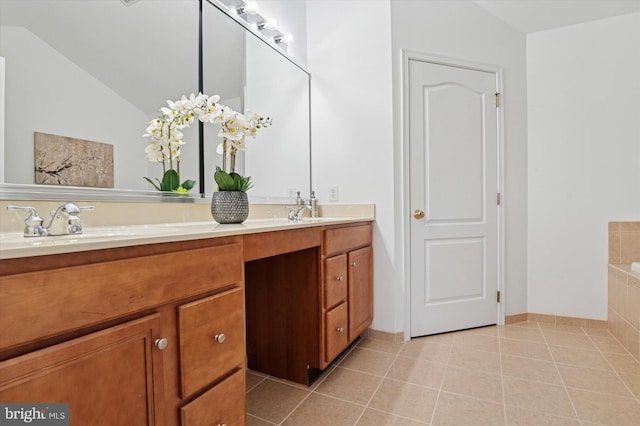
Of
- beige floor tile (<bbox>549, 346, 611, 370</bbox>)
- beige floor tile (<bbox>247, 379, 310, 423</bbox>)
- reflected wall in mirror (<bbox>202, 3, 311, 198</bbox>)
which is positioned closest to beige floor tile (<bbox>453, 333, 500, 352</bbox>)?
beige floor tile (<bbox>549, 346, 611, 370</bbox>)

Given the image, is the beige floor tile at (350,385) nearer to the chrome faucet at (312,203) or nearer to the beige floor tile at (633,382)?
the chrome faucet at (312,203)

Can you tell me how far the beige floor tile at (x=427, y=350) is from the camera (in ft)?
6.58

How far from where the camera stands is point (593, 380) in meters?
1.70

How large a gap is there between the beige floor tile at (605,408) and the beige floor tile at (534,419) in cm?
8

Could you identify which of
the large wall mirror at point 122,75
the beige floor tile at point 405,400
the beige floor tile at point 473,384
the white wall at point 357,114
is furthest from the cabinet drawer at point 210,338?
the white wall at point 357,114

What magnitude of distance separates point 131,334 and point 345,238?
128 centimetres

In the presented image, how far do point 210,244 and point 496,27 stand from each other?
8.97 feet

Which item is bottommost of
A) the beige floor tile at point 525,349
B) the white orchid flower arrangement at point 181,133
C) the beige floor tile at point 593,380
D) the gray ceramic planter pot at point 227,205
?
the beige floor tile at point 525,349

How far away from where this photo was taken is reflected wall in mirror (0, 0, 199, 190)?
39.6 inches

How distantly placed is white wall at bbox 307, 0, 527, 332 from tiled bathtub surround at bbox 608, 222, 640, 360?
0.55 metres

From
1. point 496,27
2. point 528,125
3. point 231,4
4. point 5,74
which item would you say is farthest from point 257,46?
point 528,125

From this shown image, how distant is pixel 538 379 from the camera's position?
1.72m

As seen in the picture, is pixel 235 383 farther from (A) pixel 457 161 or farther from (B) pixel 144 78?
(A) pixel 457 161

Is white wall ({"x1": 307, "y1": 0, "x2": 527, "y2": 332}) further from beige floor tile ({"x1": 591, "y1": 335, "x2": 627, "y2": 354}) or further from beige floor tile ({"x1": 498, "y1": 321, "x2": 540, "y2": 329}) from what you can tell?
beige floor tile ({"x1": 591, "y1": 335, "x2": 627, "y2": 354})
